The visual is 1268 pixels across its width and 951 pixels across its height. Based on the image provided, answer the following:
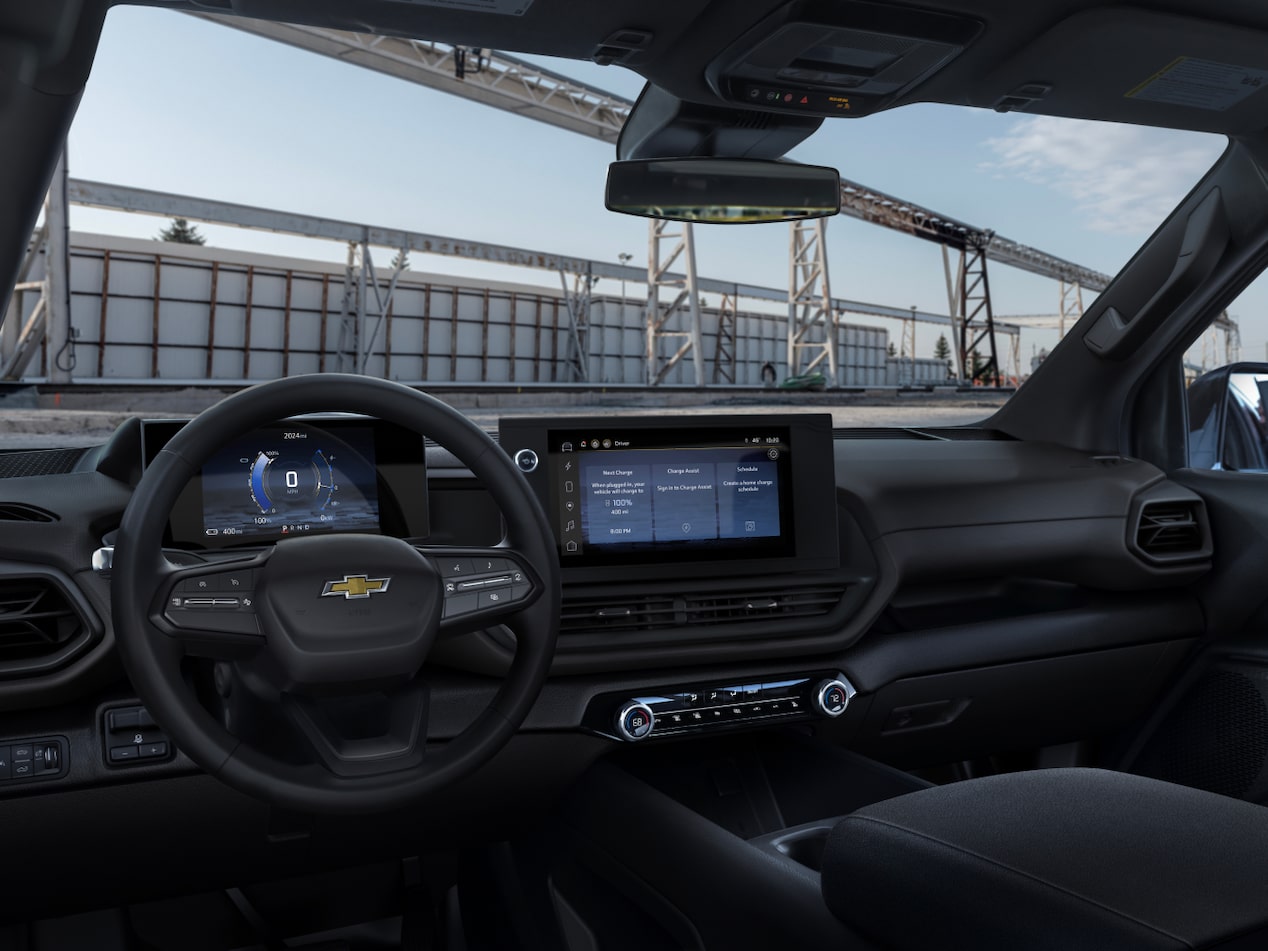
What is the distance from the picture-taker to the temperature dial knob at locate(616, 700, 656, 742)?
→ 6.64 ft

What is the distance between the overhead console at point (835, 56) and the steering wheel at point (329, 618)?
1181mm

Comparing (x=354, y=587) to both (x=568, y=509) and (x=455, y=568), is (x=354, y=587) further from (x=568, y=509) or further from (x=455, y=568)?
(x=568, y=509)

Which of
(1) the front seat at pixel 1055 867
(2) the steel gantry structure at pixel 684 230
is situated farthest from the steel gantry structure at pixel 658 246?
(1) the front seat at pixel 1055 867

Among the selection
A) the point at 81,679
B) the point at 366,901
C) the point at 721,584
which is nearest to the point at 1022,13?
the point at 721,584

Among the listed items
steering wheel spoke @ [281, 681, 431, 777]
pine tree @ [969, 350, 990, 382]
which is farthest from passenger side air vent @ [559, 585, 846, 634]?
pine tree @ [969, 350, 990, 382]

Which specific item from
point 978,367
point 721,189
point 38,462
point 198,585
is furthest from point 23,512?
point 978,367

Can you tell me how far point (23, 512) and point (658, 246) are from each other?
3.17 metres

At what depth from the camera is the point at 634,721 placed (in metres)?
2.03

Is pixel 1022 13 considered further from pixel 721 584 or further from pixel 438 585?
pixel 438 585

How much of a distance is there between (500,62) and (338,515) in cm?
217

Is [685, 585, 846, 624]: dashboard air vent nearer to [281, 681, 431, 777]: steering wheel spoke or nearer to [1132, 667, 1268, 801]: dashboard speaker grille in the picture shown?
[281, 681, 431, 777]: steering wheel spoke

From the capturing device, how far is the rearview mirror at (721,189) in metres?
2.22

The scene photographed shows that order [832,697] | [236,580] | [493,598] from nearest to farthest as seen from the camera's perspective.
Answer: [236,580], [493,598], [832,697]

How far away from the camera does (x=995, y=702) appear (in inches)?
101
